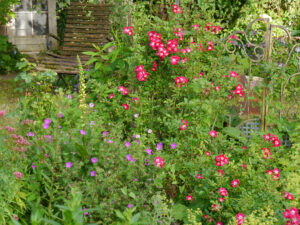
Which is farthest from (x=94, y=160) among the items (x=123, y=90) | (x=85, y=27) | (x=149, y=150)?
(x=85, y=27)

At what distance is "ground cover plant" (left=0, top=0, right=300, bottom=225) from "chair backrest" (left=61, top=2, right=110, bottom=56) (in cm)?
251

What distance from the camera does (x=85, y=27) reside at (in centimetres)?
A: 660

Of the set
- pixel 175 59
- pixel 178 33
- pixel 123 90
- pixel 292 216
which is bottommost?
pixel 292 216

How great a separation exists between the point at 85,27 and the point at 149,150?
4.29m

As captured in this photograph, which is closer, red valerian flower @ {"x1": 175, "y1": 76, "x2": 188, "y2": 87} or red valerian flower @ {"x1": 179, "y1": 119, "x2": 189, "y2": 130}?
red valerian flower @ {"x1": 179, "y1": 119, "x2": 189, "y2": 130}

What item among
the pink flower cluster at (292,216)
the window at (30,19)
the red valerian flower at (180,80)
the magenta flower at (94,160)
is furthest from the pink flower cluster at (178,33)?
the window at (30,19)

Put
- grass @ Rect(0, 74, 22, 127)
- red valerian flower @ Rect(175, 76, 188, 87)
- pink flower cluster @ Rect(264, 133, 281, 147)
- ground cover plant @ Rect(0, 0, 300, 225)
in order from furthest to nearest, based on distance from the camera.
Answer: grass @ Rect(0, 74, 22, 127) < red valerian flower @ Rect(175, 76, 188, 87) < pink flower cluster @ Rect(264, 133, 281, 147) < ground cover plant @ Rect(0, 0, 300, 225)

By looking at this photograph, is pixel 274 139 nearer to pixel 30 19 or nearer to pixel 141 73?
pixel 141 73

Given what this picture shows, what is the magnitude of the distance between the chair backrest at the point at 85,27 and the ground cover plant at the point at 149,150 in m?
2.51

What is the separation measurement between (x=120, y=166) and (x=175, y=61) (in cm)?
135

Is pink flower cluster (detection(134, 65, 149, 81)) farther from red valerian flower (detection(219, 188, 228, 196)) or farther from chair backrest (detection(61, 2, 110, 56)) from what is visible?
chair backrest (detection(61, 2, 110, 56))

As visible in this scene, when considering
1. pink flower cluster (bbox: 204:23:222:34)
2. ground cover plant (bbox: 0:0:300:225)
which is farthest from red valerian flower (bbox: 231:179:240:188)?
pink flower cluster (bbox: 204:23:222:34)

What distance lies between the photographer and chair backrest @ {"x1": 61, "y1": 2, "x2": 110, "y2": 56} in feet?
21.0

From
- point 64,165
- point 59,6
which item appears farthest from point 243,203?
point 59,6
